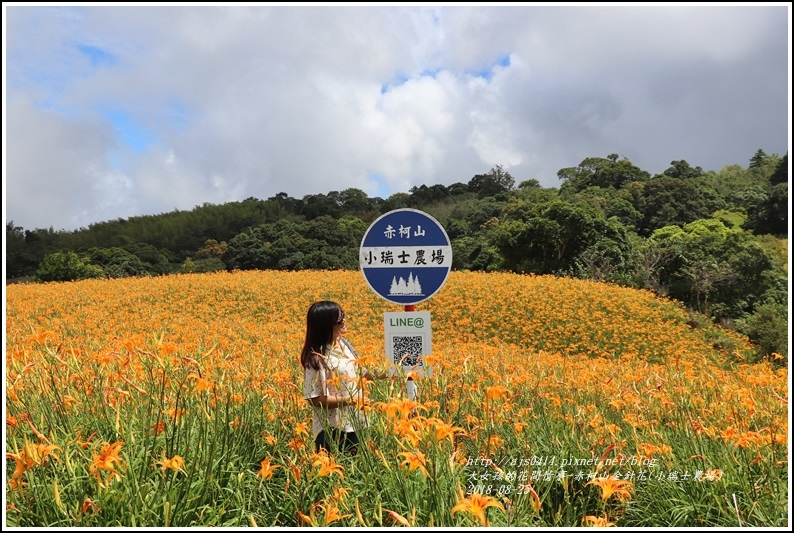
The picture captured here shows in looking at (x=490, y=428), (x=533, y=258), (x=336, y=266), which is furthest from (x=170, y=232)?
(x=490, y=428)

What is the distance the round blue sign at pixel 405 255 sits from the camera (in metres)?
3.05

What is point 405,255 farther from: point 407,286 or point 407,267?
point 407,286

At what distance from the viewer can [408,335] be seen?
3.06 meters

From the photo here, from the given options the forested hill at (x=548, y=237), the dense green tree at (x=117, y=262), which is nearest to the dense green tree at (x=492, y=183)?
the forested hill at (x=548, y=237)

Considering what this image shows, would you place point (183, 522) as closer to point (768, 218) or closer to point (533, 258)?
point (533, 258)

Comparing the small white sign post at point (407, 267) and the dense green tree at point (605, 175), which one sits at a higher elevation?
the dense green tree at point (605, 175)

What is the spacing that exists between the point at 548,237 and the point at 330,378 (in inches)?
599

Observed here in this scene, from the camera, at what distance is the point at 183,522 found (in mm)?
1690

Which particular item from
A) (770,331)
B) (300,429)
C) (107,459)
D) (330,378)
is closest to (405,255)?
(330,378)

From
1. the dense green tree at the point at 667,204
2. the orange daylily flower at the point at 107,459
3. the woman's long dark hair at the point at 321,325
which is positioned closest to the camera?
the orange daylily flower at the point at 107,459

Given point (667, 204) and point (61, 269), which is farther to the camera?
point (667, 204)

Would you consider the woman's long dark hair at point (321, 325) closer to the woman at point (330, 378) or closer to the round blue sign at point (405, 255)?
the woman at point (330, 378)

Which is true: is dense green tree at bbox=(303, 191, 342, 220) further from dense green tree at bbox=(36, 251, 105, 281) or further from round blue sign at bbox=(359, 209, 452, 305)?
round blue sign at bbox=(359, 209, 452, 305)

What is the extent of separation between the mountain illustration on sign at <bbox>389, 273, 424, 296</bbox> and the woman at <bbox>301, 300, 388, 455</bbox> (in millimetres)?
726
